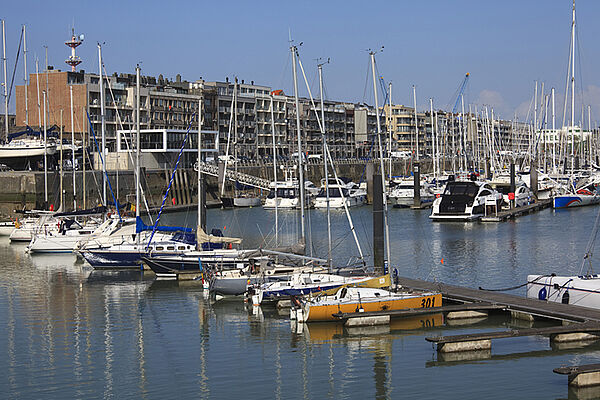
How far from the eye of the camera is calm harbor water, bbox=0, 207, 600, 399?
24.4m

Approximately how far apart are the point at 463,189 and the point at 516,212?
20.7ft

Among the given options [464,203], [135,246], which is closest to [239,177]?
[464,203]

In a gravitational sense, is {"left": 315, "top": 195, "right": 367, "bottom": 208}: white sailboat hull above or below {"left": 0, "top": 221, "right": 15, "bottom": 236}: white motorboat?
above

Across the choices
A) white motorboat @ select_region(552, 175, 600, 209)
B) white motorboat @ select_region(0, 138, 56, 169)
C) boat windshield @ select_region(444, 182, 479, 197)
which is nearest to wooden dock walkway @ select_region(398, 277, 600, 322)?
boat windshield @ select_region(444, 182, 479, 197)

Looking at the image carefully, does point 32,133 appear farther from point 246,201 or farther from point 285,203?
point 285,203

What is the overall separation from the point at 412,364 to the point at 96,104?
96136 millimetres

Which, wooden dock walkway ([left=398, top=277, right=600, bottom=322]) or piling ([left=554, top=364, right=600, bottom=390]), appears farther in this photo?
wooden dock walkway ([left=398, top=277, right=600, bottom=322])

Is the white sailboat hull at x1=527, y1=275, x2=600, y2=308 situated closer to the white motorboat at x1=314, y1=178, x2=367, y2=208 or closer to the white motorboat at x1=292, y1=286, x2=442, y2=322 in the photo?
the white motorboat at x1=292, y1=286, x2=442, y2=322

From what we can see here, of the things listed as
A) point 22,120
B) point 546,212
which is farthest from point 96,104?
point 546,212

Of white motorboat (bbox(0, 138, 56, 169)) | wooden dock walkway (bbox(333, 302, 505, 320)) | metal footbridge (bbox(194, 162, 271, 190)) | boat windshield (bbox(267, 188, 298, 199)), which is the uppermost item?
white motorboat (bbox(0, 138, 56, 169))

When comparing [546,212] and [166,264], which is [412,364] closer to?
[166,264]

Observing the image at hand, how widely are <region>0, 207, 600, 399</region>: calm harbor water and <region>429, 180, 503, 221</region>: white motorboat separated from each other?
82.9 feet

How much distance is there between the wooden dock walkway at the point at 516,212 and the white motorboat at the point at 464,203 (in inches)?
39.2

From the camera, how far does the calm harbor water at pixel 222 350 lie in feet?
80.2
